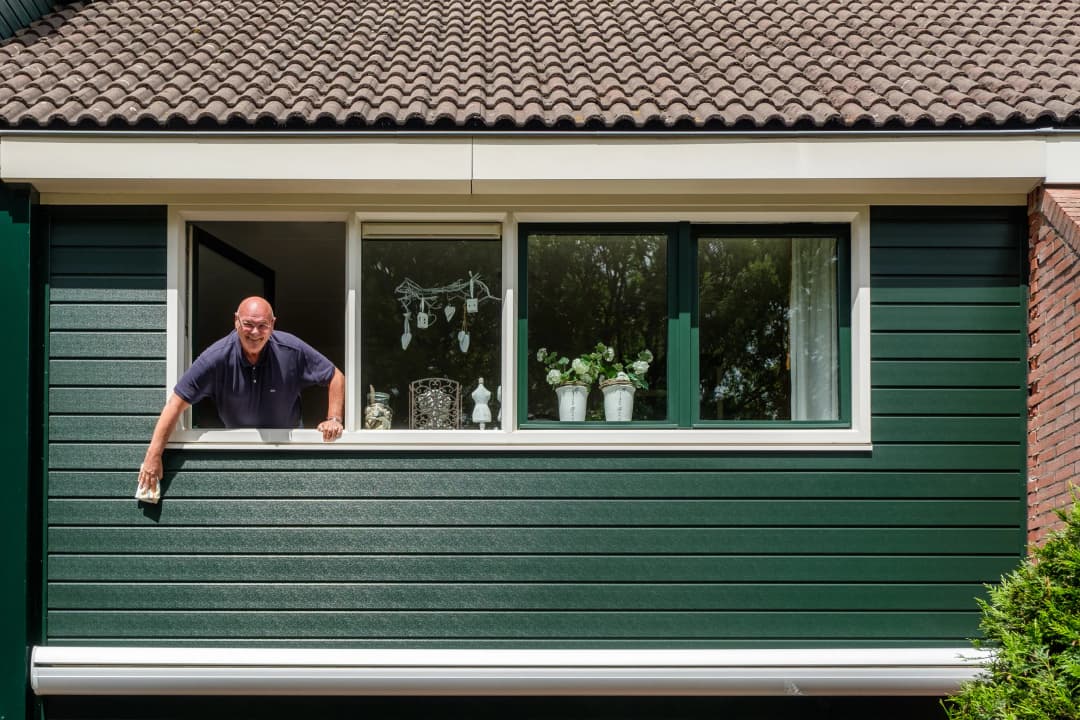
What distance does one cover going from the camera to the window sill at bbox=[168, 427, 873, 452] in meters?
5.74

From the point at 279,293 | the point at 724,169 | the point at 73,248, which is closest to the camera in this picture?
the point at 724,169

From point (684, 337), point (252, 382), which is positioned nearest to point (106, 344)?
point (252, 382)

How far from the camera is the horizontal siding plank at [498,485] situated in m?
5.75

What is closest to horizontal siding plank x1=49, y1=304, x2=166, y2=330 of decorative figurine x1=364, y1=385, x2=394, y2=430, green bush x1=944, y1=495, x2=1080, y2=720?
decorative figurine x1=364, y1=385, x2=394, y2=430

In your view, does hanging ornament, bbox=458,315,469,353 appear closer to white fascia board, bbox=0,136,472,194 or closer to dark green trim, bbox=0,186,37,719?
white fascia board, bbox=0,136,472,194

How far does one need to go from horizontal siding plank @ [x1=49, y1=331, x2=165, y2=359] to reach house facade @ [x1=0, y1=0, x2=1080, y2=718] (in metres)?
0.02

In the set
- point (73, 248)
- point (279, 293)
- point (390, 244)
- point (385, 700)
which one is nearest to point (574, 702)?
point (385, 700)

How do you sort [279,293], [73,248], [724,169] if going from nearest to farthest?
1. [724,169]
2. [73,248]
3. [279,293]

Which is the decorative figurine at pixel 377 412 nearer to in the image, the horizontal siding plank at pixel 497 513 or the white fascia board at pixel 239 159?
the horizontal siding plank at pixel 497 513

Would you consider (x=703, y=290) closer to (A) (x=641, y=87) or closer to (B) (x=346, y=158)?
(A) (x=641, y=87)

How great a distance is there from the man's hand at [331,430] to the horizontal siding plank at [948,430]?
3232 millimetres

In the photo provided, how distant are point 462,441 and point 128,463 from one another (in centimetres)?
202

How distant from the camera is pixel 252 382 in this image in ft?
18.9

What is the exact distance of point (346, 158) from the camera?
18.2ft
